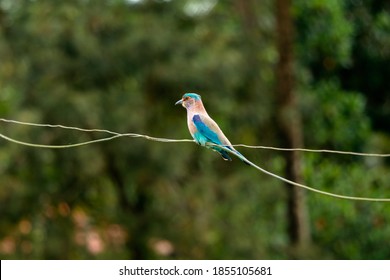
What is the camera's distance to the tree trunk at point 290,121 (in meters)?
12.4

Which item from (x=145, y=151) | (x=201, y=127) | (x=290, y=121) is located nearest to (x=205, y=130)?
(x=201, y=127)

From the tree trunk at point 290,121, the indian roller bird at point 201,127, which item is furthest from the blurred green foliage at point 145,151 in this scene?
the indian roller bird at point 201,127

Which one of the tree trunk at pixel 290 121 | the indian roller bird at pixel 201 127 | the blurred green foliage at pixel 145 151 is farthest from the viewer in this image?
the tree trunk at pixel 290 121

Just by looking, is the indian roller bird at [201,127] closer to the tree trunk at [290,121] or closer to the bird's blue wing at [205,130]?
the bird's blue wing at [205,130]

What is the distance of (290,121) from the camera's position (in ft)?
41.2

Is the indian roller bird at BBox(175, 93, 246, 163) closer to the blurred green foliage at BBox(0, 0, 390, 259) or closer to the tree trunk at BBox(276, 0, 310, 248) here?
the blurred green foliage at BBox(0, 0, 390, 259)

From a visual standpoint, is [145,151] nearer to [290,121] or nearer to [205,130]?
[290,121]

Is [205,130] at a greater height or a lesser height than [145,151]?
lesser

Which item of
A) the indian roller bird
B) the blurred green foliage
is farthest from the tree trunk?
the indian roller bird

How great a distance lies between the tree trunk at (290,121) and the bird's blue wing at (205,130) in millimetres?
8064

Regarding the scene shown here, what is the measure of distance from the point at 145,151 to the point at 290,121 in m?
1.65

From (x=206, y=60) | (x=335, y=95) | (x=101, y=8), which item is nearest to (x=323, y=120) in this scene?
(x=335, y=95)

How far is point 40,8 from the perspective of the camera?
11.8 meters

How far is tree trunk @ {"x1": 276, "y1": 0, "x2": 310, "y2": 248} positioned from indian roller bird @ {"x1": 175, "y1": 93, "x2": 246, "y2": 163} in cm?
802
